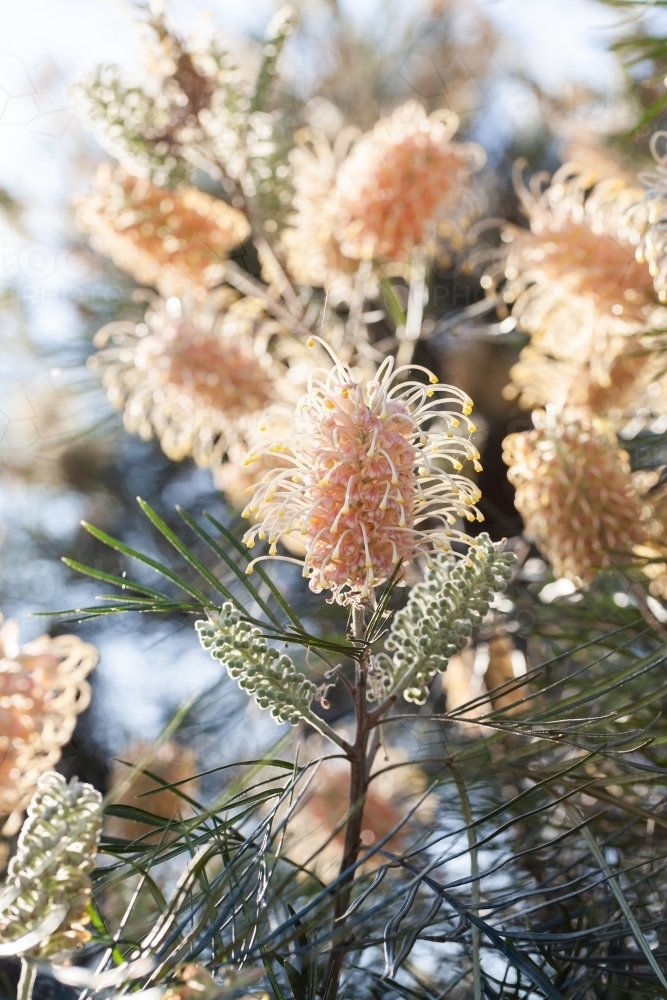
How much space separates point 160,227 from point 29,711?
16.6 inches

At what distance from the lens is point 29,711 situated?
41cm

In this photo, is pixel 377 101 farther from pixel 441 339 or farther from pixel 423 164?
pixel 423 164

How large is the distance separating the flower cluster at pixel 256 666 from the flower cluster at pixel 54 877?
0.06 metres

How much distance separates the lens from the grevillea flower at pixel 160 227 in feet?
2.28

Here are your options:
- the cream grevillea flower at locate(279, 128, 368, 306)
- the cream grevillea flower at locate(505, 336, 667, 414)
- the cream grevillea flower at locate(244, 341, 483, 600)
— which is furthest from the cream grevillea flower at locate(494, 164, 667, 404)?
the cream grevillea flower at locate(244, 341, 483, 600)

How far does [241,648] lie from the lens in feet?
1.03

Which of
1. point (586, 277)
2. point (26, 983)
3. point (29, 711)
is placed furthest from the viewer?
point (586, 277)

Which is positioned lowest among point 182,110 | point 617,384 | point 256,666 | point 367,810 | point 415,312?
point 367,810

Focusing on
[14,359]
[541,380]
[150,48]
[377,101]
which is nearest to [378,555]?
[541,380]

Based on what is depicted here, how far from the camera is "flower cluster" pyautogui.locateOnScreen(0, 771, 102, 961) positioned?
28 cm

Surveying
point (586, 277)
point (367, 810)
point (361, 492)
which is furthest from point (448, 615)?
point (367, 810)

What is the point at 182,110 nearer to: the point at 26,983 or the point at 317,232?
the point at 317,232

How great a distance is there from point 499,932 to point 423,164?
1.68 feet

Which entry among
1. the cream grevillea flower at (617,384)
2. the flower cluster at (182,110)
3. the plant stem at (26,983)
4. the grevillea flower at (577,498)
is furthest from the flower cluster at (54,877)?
the flower cluster at (182,110)
